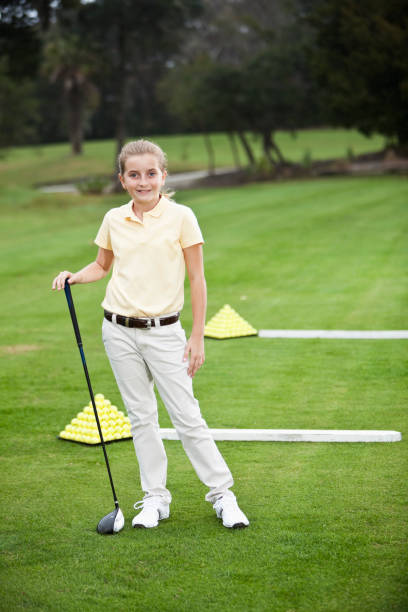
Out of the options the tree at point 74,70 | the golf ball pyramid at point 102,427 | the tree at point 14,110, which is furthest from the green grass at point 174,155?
the golf ball pyramid at point 102,427

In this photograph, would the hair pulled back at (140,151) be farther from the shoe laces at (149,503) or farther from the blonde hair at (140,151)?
the shoe laces at (149,503)

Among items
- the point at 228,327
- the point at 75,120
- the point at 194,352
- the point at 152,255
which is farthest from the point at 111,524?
the point at 75,120

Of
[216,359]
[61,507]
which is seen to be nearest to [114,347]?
[61,507]

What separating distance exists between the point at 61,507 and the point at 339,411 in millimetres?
2716

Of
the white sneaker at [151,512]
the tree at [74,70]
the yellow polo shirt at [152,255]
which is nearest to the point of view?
the yellow polo shirt at [152,255]

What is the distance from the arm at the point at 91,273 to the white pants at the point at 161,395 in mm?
313

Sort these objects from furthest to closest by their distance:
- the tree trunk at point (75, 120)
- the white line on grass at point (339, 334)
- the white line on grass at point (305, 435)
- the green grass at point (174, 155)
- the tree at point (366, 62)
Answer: the tree trunk at point (75, 120) → the green grass at point (174, 155) → the tree at point (366, 62) → the white line on grass at point (339, 334) → the white line on grass at point (305, 435)

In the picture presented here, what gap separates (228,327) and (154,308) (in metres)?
5.53

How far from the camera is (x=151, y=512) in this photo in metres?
4.52

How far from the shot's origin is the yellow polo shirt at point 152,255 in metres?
4.25

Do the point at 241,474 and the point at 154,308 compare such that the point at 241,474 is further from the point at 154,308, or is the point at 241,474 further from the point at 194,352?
the point at 154,308

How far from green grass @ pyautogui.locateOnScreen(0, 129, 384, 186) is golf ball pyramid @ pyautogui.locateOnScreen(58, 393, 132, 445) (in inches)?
1551

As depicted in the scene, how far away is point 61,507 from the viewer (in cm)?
486

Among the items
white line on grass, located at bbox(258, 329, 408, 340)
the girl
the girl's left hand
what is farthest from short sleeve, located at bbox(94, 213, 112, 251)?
white line on grass, located at bbox(258, 329, 408, 340)
